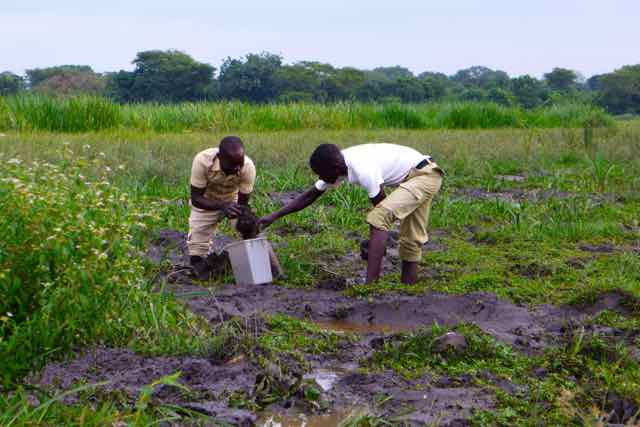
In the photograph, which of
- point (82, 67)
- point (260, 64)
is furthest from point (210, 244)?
point (82, 67)

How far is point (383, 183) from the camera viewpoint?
5727 mm

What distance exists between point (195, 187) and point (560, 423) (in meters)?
3.30

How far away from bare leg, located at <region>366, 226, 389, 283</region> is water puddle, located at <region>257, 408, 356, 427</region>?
2115 mm

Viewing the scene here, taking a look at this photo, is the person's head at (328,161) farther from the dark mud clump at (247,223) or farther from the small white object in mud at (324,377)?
the small white object in mud at (324,377)

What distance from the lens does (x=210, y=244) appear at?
20.6ft

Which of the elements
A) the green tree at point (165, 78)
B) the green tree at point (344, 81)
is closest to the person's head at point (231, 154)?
the green tree at point (165, 78)

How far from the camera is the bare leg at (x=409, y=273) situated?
591cm

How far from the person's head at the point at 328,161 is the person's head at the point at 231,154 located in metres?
0.48

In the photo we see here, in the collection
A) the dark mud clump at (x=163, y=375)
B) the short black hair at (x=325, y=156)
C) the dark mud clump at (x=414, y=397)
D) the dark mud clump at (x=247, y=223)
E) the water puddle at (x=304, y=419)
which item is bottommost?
the water puddle at (x=304, y=419)

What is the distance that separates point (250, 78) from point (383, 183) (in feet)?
95.9

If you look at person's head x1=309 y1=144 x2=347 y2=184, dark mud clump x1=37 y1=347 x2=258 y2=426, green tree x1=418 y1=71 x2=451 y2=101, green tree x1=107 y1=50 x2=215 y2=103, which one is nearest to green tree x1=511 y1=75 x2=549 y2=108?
green tree x1=418 y1=71 x2=451 y2=101

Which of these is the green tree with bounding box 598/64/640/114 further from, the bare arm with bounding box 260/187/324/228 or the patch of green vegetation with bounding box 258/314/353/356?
the patch of green vegetation with bounding box 258/314/353/356

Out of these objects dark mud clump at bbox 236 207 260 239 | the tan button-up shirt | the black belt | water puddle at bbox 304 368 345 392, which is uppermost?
the black belt

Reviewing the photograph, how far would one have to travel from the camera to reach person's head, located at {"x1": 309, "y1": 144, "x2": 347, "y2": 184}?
5.45 m
